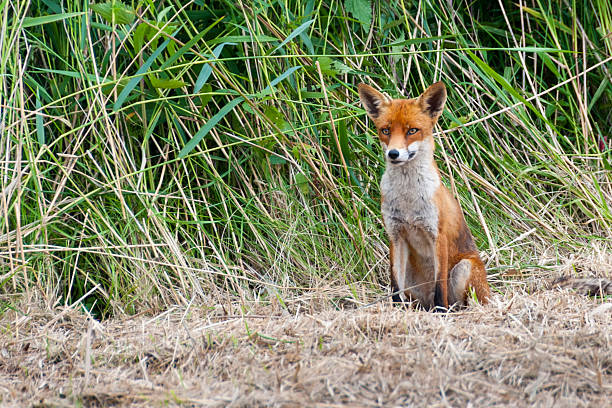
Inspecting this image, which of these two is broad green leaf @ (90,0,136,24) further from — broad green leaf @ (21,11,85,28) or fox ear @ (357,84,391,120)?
fox ear @ (357,84,391,120)

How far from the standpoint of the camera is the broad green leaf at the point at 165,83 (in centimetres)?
403

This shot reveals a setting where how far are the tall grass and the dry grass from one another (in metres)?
0.55

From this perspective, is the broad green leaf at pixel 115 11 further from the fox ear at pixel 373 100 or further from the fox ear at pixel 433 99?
the fox ear at pixel 433 99

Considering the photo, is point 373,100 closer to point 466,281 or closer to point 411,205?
point 411,205

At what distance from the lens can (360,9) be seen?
15.1 feet

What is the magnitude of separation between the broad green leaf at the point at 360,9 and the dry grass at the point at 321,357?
2.03 metres

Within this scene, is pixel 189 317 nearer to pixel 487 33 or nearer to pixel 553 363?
A: pixel 553 363

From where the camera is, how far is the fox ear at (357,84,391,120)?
12.5 ft

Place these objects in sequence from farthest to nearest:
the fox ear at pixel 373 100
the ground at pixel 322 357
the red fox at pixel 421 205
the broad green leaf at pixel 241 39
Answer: the broad green leaf at pixel 241 39, the fox ear at pixel 373 100, the red fox at pixel 421 205, the ground at pixel 322 357

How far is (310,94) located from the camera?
14.5 feet

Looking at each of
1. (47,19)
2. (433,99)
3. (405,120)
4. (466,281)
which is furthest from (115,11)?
(466,281)

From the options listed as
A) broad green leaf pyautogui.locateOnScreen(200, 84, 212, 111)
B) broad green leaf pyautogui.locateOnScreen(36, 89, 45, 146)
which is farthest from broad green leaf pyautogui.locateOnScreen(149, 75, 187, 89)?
broad green leaf pyautogui.locateOnScreen(36, 89, 45, 146)

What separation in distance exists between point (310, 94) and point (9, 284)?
218 centimetres

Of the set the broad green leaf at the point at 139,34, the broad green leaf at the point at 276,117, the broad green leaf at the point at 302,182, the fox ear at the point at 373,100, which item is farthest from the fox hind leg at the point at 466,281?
the broad green leaf at the point at 139,34
